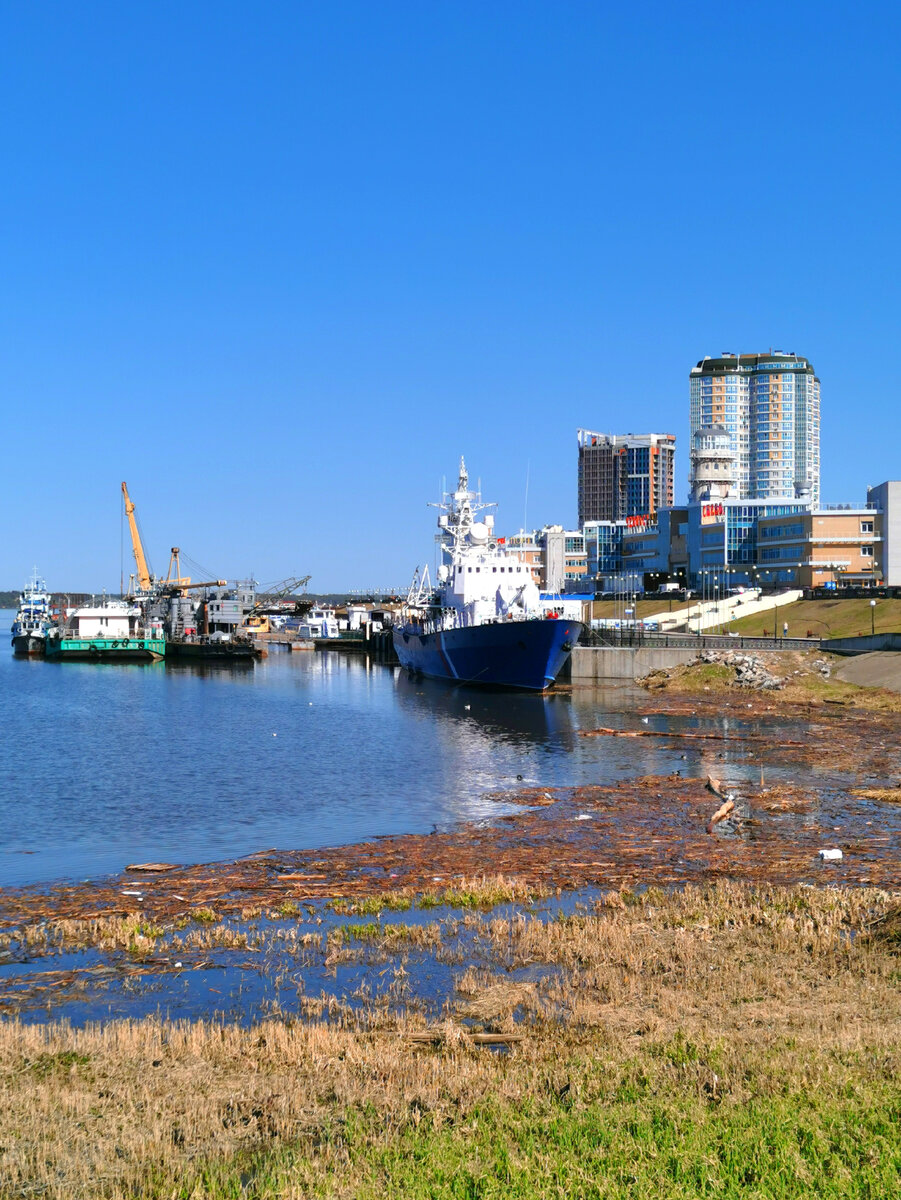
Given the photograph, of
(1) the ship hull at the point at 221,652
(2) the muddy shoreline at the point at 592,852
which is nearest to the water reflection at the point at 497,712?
(2) the muddy shoreline at the point at 592,852

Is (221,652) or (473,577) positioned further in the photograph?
(221,652)

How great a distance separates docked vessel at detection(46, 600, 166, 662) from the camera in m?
136

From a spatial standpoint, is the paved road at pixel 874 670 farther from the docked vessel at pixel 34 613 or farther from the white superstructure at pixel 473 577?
the docked vessel at pixel 34 613

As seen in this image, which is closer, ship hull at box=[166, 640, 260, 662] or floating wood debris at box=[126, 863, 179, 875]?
floating wood debris at box=[126, 863, 179, 875]

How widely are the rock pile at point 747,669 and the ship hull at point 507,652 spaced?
10.6 meters

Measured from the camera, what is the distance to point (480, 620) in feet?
297

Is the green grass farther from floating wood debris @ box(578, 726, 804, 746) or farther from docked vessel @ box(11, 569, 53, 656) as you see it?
docked vessel @ box(11, 569, 53, 656)

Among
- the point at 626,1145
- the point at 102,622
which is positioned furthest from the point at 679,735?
the point at 102,622

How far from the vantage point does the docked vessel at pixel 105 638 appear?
136 m

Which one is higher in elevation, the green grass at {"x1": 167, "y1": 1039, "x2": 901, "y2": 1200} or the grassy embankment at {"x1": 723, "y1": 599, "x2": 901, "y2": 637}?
the grassy embankment at {"x1": 723, "y1": 599, "x2": 901, "y2": 637}

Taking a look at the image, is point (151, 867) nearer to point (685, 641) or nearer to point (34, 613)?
point (685, 641)

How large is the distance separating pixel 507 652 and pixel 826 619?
32.0 meters

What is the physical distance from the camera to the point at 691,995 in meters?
17.0

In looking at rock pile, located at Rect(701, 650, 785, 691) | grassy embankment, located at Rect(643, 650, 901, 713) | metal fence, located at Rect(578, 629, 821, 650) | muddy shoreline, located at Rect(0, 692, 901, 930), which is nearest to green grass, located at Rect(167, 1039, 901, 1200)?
muddy shoreline, located at Rect(0, 692, 901, 930)
